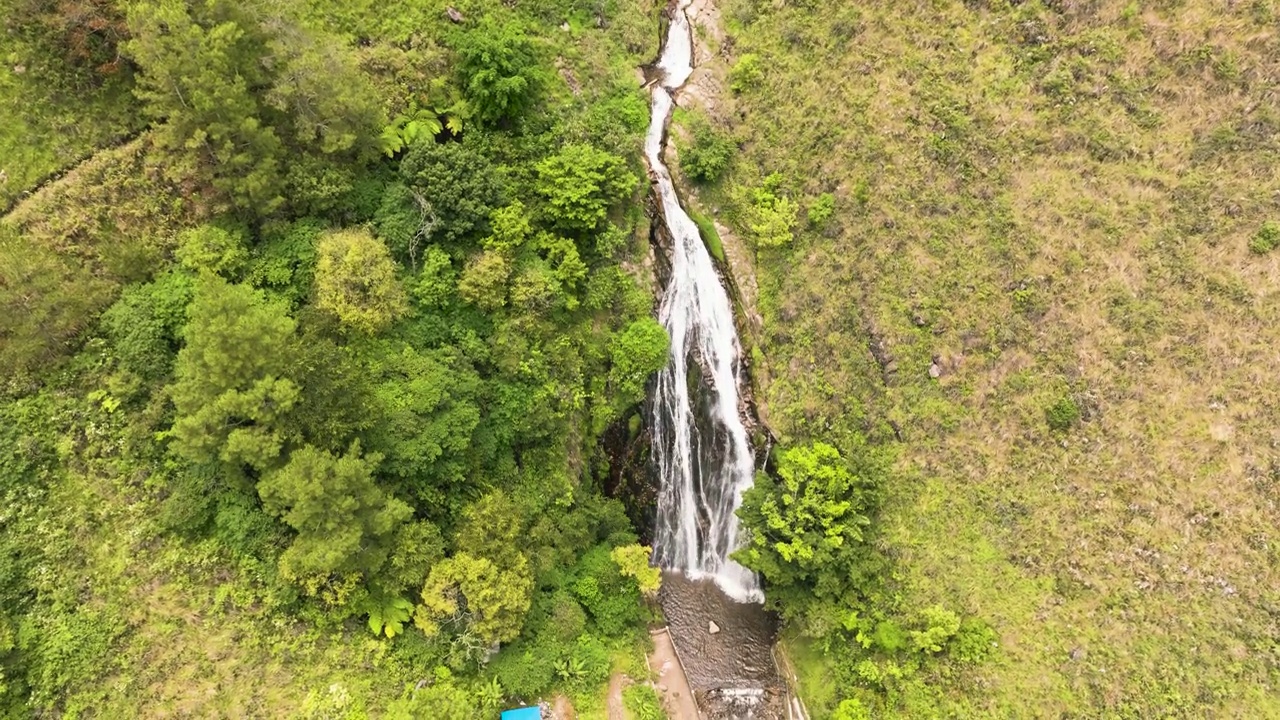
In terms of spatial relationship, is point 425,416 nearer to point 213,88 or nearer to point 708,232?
point 213,88

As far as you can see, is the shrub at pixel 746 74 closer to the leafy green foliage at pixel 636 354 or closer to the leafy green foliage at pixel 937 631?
the leafy green foliage at pixel 636 354

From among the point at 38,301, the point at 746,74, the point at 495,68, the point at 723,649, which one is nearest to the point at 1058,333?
the point at 746,74

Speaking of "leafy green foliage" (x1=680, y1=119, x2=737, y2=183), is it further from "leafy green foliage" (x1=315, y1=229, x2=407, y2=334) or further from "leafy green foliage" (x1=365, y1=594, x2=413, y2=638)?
"leafy green foliage" (x1=365, y1=594, x2=413, y2=638)

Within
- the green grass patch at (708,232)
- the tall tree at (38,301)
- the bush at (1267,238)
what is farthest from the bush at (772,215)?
the tall tree at (38,301)

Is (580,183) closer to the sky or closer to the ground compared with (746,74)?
closer to the ground

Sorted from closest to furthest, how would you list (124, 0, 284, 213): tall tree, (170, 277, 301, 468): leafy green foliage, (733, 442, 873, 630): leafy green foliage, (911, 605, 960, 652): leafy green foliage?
(170, 277, 301, 468): leafy green foliage → (124, 0, 284, 213): tall tree → (911, 605, 960, 652): leafy green foliage → (733, 442, 873, 630): leafy green foliage

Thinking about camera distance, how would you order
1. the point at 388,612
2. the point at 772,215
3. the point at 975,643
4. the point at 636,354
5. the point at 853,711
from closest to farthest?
the point at 388,612, the point at 975,643, the point at 853,711, the point at 636,354, the point at 772,215

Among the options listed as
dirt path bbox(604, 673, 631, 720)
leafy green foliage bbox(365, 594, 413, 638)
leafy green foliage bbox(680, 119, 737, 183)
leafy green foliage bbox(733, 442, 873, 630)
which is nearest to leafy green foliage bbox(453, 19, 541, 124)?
leafy green foliage bbox(680, 119, 737, 183)
